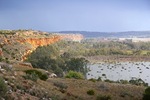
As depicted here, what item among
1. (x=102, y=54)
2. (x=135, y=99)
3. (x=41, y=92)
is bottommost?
(x=102, y=54)

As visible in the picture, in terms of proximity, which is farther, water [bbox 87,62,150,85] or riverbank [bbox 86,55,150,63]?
riverbank [bbox 86,55,150,63]

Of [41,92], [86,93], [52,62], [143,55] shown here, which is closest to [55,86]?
[86,93]

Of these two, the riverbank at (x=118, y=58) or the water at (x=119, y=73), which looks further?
the riverbank at (x=118, y=58)

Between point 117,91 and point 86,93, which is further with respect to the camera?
point 117,91

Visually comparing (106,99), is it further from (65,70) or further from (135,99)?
(65,70)

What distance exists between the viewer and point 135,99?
3559cm

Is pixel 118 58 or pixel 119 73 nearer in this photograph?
pixel 119 73

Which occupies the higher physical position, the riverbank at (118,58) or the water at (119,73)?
the water at (119,73)

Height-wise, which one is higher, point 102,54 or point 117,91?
point 117,91

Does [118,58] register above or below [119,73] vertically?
below

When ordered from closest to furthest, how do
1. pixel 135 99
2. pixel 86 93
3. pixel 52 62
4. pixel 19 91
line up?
pixel 19 91, pixel 86 93, pixel 135 99, pixel 52 62

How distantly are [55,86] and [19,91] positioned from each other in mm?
7965

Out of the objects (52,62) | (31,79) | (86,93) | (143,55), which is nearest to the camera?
(31,79)

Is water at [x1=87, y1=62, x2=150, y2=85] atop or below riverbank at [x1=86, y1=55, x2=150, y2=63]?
atop
